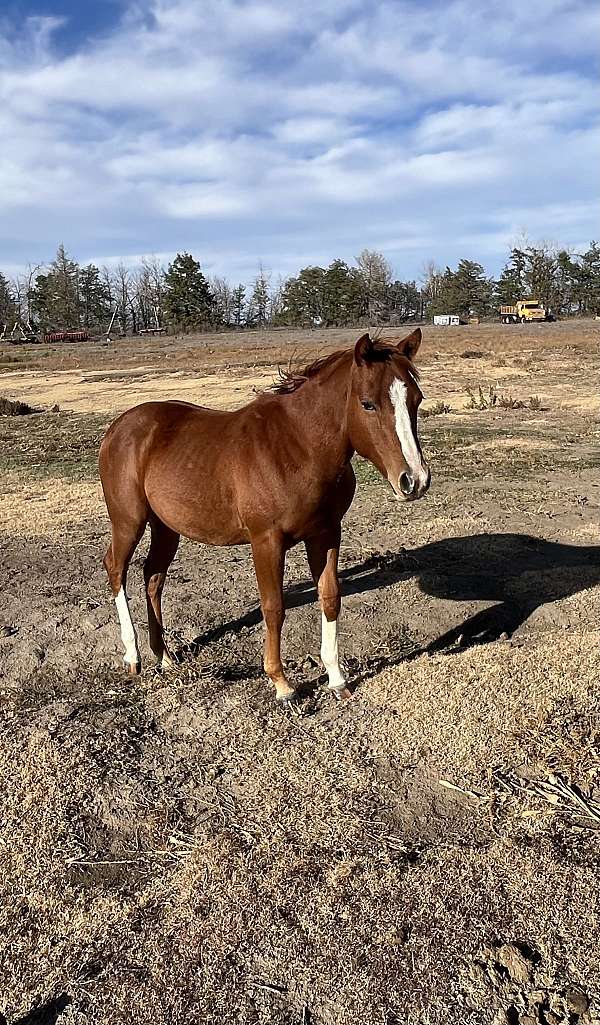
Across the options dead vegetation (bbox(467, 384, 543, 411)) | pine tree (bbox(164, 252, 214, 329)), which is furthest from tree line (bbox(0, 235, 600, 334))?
dead vegetation (bbox(467, 384, 543, 411))

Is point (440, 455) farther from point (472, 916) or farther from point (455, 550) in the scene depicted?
point (472, 916)

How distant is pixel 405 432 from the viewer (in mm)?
3732

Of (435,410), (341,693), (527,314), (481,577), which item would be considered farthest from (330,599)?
(527,314)

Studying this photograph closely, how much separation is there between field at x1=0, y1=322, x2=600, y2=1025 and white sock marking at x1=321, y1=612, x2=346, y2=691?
11 centimetres

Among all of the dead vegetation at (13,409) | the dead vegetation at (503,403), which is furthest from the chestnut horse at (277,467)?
the dead vegetation at (13,409)

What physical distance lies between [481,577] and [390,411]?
10.2 ft

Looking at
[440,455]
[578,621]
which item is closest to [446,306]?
[440,455]

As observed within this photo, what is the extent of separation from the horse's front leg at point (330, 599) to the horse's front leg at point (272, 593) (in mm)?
298

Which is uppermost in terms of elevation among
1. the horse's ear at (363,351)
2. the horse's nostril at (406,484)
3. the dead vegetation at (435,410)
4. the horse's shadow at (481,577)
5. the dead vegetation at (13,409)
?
the horse's ear at (363,351)

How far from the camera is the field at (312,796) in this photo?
8.42ft

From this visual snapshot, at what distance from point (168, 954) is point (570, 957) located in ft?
4.82

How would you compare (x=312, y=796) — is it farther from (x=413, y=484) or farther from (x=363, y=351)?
(x=363, y=351)

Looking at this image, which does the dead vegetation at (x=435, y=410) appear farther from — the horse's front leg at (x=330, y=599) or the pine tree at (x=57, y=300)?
the pine tree at (x=57, y=300)

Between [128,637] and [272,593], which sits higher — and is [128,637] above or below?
below
